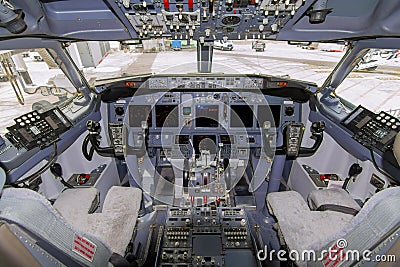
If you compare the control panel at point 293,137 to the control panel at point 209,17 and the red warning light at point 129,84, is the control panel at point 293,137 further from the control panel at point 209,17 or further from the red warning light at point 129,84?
the red warning light at point 129,84

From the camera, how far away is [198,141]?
11.3 ft

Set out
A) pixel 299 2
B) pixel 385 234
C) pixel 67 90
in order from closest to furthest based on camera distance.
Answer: pixel 385 234 < pixel 299 2 < pixel 67 90

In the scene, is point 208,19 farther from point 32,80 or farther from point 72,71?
point 32,80

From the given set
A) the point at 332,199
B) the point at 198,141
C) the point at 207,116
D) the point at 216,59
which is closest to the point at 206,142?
the point at 198,141

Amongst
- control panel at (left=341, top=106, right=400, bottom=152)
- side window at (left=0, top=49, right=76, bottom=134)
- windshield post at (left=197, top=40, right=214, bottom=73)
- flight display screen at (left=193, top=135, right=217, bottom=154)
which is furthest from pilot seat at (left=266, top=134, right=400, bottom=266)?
side window at (left=0, top=49, right=76, bottom=134)

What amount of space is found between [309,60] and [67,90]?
4556 mm

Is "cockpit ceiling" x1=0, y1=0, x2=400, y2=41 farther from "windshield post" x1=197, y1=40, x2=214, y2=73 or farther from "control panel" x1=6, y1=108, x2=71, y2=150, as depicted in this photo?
"control panel" x1=6, y1=108, x2=71, y2=150

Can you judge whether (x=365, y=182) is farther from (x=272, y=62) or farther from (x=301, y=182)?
(x=272, y=62)

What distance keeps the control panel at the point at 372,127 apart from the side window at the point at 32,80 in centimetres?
310

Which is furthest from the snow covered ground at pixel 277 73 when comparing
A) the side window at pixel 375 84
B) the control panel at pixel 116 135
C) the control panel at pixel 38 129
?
the control panel at pixel 116 135

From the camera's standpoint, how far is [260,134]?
132 inches

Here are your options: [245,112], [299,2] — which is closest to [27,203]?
[299,2]

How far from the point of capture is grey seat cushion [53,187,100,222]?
215 cm

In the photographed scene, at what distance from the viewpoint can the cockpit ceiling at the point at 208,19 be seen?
1.89 meters
